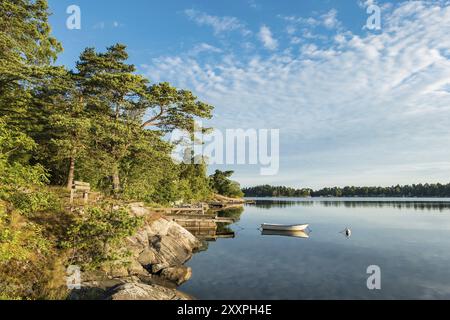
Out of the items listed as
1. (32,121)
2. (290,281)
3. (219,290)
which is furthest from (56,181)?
(290,281)

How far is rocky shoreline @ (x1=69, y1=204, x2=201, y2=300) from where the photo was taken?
11.3 metres

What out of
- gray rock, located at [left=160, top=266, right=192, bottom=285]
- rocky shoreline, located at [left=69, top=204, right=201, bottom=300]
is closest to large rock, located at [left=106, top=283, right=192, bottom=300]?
rocky shoreline, located at [left=69, top=204, right=201, bottom=300]

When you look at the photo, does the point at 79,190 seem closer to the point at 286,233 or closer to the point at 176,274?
the point at 176,274

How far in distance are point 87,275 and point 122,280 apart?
155 cm

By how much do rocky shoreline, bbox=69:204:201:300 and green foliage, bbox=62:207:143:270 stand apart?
87 centimetres

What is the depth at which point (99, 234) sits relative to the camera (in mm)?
12805

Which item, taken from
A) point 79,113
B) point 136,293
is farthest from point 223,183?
point 136,293

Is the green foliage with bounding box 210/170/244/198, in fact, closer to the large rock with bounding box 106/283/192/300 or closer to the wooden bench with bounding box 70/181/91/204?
the wooden bench with bounding box 70/181/91/204

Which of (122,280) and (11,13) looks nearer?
(122,280)

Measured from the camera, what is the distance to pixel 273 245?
29.9 meters

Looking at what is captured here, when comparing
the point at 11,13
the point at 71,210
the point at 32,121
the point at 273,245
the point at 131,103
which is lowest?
the point at 273,245

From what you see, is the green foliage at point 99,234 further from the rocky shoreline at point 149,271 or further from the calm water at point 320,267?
the calm water at point 320,267

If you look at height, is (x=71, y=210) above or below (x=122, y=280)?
above

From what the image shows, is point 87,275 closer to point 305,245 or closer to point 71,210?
point 71,210
